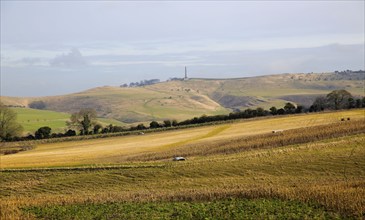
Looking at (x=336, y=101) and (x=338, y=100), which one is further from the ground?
(x=338, y=100)

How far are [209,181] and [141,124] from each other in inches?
2503

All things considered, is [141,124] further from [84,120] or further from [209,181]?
[209,181]

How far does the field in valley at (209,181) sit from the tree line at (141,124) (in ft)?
90.0

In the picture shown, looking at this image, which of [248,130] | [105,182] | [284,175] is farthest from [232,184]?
[248,130]

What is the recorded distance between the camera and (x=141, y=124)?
97812mm

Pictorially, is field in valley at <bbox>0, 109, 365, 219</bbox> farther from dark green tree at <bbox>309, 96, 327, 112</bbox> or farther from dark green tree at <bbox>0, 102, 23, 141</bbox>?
dark green tree at <bbox>0, 102, 23, 141</bbox>

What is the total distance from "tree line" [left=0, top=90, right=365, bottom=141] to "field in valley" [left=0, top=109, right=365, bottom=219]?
90.0ft

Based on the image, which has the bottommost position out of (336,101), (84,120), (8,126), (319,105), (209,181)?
(209,181)

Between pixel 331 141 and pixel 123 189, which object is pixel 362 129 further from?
pixel 123 189

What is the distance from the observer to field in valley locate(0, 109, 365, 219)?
23.1m

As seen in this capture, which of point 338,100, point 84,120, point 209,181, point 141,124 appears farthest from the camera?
point 338,100

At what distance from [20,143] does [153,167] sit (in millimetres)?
52751

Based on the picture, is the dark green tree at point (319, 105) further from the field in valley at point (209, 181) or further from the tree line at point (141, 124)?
the field in valley at point (209, 181)

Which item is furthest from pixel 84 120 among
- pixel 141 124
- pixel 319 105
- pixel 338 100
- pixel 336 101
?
pixel 338 100
